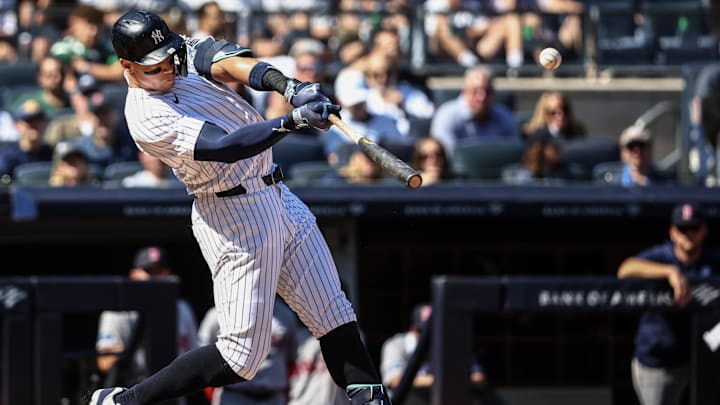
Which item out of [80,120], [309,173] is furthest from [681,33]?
[80,120]

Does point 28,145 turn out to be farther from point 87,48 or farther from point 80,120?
point 87,48

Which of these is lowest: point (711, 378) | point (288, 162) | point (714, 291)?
point (711, 378)

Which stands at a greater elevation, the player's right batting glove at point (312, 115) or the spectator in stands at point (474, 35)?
the spectator in stands at point (474, 35)

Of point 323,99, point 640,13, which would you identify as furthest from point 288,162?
point 323,99

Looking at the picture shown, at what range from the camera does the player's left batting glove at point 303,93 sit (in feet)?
13.1

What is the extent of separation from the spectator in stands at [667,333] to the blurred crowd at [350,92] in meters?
1.08

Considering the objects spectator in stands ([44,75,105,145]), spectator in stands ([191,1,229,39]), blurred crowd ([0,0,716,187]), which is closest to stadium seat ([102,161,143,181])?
blurred crowd ([0,0,716,187])

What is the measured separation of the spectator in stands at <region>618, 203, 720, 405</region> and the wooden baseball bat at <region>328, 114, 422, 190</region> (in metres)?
2.94

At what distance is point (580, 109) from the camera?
9750mm

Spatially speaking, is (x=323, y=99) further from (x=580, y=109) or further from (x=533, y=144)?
(x=580, y=109)

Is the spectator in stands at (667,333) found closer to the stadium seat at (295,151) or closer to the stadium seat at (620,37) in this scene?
the stadium seat at (295,151)

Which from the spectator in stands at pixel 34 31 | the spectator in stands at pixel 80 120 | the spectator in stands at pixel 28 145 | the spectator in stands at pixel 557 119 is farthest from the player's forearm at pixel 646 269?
the spectator in stands at pixel 34 31

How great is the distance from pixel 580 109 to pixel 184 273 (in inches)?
133

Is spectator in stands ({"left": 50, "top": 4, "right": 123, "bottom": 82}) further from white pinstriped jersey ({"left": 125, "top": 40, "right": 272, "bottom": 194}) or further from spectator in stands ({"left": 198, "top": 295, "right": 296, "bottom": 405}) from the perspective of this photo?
white pinstriped jersey ({"left": 125, "top": 40, "right": 272, "bottom": 194})
